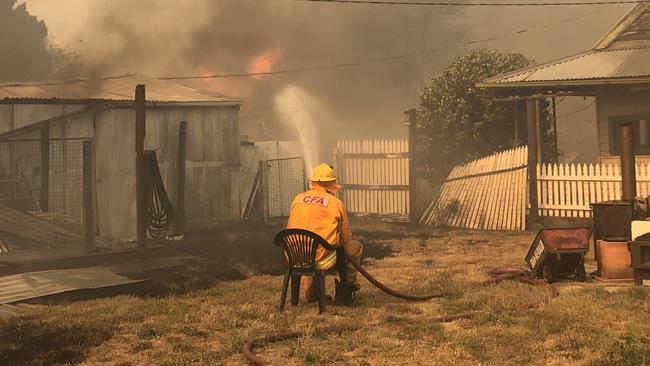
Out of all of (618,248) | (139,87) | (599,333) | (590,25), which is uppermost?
(590,25)

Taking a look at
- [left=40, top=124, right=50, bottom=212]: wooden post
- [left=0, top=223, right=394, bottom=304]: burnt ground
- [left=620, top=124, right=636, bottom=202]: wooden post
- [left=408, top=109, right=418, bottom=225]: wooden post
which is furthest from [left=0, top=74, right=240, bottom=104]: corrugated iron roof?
[left=620, top=124, right=636, bottom=202]: wooden post

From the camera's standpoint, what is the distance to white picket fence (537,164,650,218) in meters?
12.5

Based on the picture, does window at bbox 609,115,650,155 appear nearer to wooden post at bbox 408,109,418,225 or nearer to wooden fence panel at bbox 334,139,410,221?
wooden post at bbox 408,109,418,225

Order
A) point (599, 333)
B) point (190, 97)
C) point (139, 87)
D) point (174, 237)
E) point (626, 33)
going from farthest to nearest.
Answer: point (626, 33), point (190, 97), point (174, 237), point (139, 87), point (599, 333)

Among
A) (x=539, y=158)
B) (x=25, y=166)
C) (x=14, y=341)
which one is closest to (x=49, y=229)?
(x=25, y=166)

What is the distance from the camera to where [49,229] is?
1224cm

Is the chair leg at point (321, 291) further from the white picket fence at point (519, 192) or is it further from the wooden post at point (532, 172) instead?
the wooden post at point (532, 172)

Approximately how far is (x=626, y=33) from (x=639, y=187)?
602cm

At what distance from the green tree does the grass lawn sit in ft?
35.8

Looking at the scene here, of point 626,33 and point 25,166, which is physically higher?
point 626,33

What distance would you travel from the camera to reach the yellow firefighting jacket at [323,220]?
20.3ft

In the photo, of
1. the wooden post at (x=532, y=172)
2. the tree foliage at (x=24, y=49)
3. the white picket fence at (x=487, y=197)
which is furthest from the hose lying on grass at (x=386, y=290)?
the tree foliage at (x=24, y=49)

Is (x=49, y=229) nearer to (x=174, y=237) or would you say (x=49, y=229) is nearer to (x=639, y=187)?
(x=174, y=237)

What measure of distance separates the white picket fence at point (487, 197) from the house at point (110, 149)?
570cm
